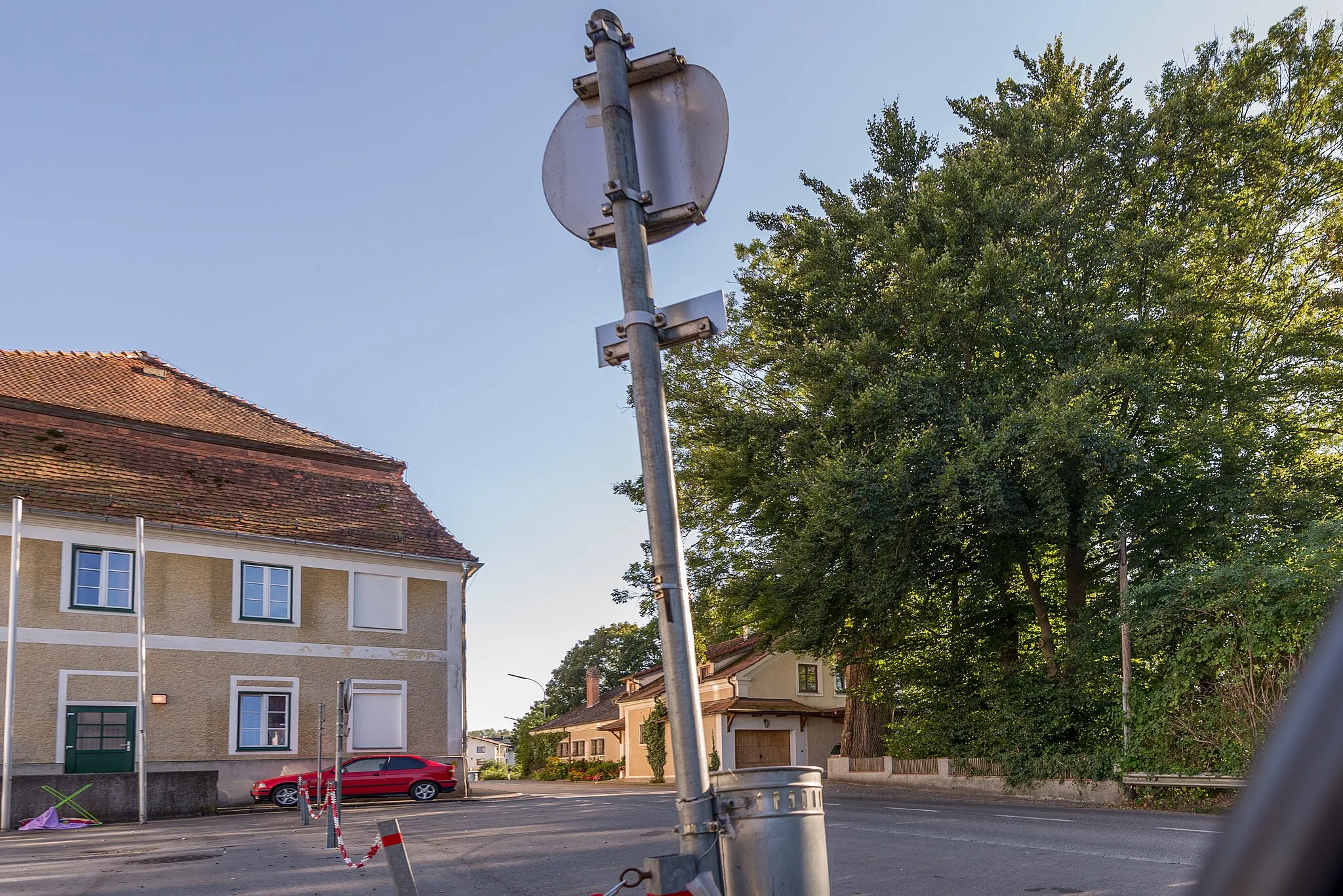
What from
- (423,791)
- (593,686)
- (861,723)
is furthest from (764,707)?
(593,686)

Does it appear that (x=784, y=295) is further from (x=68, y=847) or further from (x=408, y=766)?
(x=68, y=847)

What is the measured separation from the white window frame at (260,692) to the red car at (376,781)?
1.06 metres

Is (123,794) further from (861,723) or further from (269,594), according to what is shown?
(861,723)

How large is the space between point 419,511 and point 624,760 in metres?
27.5

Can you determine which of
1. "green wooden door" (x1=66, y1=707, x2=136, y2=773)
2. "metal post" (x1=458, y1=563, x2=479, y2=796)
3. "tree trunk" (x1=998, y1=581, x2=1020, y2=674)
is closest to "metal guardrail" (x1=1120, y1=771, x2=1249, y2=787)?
"tree trunk" (x1=998, y1=581, x2=1020, y2=674)

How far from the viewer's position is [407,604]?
3331cm

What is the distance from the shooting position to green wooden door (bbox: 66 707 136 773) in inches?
1062

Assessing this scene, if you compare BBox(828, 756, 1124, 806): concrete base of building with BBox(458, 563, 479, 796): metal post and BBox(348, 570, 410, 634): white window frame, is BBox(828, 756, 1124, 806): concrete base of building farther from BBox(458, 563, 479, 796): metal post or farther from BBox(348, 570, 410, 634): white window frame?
BBox(348, 570, 410, 634): white window frame

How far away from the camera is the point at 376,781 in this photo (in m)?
29.2

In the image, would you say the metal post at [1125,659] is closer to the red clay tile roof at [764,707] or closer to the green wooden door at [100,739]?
the green wooden door at [100,739]

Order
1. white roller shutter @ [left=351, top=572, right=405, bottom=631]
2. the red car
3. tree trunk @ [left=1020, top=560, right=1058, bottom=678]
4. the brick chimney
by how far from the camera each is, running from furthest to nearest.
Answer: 1. the brick chimney
2. white roller shutter @ [left=351, top=572, right=405, bottom=631]
3. the red car
4. tree trunk @ [left=1020, top=560, right=1058, bottom=678]

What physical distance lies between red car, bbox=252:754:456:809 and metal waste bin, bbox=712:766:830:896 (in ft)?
84.0

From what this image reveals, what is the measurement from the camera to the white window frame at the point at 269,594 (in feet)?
99.9

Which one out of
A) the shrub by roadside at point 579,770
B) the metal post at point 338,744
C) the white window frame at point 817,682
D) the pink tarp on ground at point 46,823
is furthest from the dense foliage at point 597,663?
the metal post at point 338,744
